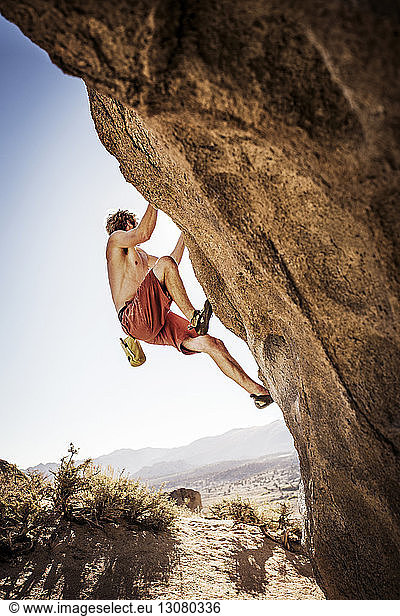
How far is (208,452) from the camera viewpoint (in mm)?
101438

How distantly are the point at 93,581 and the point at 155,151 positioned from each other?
13.4ft

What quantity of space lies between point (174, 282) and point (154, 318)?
42 centimetres

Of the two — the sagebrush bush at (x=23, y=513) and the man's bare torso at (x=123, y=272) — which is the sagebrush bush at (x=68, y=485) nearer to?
the sagebrush bush at (x=23, y=513)

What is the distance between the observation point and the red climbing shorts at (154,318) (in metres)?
4.18

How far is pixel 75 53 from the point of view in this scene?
4.78 feet

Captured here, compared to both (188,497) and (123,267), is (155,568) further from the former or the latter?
(188,497)

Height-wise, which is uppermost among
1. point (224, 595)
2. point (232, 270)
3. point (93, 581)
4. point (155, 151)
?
point (155, 151)

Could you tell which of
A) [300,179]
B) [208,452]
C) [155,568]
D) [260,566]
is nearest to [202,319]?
[300,179]

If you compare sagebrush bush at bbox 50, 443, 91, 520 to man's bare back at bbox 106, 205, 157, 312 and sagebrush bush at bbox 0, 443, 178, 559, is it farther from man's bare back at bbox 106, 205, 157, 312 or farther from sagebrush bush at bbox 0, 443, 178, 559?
man's bare back at bbox 106, 205, 157, 312

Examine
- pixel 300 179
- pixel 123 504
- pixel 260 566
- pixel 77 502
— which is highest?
pixel 300 179

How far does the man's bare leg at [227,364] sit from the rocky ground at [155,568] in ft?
7.00

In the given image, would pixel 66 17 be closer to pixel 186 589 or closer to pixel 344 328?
pixel 344 328

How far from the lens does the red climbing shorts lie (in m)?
4.18
